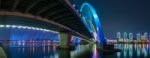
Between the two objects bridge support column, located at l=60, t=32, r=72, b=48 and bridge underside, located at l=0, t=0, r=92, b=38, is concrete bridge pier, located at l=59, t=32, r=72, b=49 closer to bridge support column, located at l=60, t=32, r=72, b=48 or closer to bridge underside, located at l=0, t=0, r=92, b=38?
bridge support column, located at l=60, t=32, r=72, b=48

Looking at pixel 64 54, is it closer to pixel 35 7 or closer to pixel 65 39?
pixel 35 7

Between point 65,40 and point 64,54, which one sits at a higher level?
point 65,40

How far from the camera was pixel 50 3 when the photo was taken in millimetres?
43719

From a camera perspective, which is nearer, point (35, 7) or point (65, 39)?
point (35, 7)

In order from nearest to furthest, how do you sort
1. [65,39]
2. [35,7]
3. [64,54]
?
[35,7] < [64,54] < [65,39]

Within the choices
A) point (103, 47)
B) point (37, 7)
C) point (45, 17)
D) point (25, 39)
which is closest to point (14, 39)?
point (25, 39)

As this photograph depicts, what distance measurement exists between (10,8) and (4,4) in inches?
84.8

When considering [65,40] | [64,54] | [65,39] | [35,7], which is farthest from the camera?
[65,40]

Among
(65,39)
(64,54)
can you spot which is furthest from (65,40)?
(64,54)

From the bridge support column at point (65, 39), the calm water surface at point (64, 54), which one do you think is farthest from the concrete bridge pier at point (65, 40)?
the calm water surface at point (64, 54)

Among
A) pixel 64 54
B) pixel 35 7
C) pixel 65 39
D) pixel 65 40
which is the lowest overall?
pixel 64 54

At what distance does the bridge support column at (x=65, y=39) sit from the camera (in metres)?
84.6

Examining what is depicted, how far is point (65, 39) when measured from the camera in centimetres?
8588

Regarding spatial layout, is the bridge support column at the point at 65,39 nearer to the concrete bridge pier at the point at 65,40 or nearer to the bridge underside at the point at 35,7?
the concrete bridge pier at the point at 65,40
